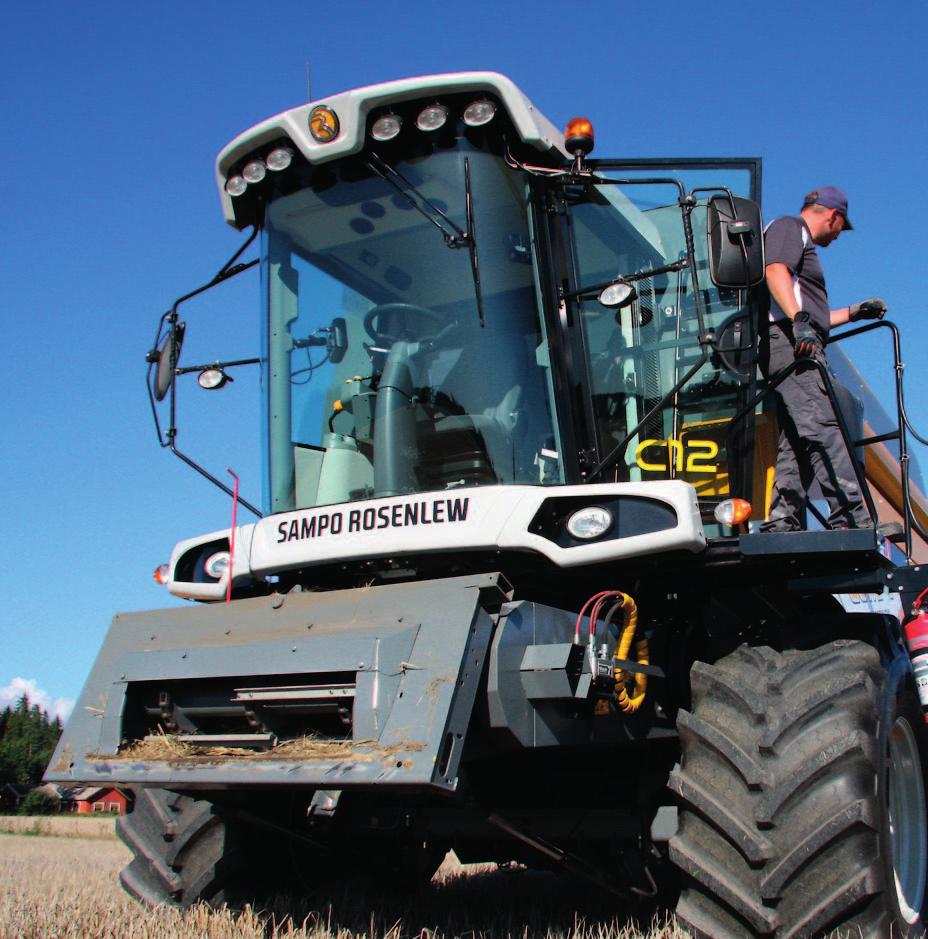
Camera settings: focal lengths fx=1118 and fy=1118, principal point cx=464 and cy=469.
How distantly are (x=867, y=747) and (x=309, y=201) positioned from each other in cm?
349

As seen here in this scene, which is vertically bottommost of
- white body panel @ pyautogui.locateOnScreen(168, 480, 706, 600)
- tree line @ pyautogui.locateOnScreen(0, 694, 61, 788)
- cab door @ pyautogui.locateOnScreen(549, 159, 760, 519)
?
tree line @ pyautogui.locateOnScreen(0, 694, 61, 788)

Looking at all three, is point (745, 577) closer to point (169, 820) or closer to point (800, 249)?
point (800, 249)

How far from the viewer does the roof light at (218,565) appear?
17.3 ft

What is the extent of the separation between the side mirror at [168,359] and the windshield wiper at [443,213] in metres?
1.38

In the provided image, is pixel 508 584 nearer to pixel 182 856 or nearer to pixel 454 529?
pixel 454 529

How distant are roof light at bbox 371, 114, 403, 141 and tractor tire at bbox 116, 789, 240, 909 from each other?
3.22 meters

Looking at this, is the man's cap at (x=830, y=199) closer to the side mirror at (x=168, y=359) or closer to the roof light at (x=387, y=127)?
the roof light at (x=387, y=127)

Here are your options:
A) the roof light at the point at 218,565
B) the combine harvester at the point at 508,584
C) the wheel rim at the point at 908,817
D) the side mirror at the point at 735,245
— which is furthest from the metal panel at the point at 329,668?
the wheel rim at the point at 908,817

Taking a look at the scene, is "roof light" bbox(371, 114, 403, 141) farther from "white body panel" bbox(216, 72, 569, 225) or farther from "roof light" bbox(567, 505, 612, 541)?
"roof light" bbox(567, 505, 612, 541)

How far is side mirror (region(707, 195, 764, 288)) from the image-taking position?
14.8 feet

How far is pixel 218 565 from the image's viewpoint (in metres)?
5.30

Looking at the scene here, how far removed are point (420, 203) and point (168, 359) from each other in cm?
159

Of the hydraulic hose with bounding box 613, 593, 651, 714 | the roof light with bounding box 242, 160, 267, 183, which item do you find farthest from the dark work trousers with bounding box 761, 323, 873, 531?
the roof light with bounding box 242, 160, 267, 183

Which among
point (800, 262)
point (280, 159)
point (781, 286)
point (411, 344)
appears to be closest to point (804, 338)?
point (781, 286)
